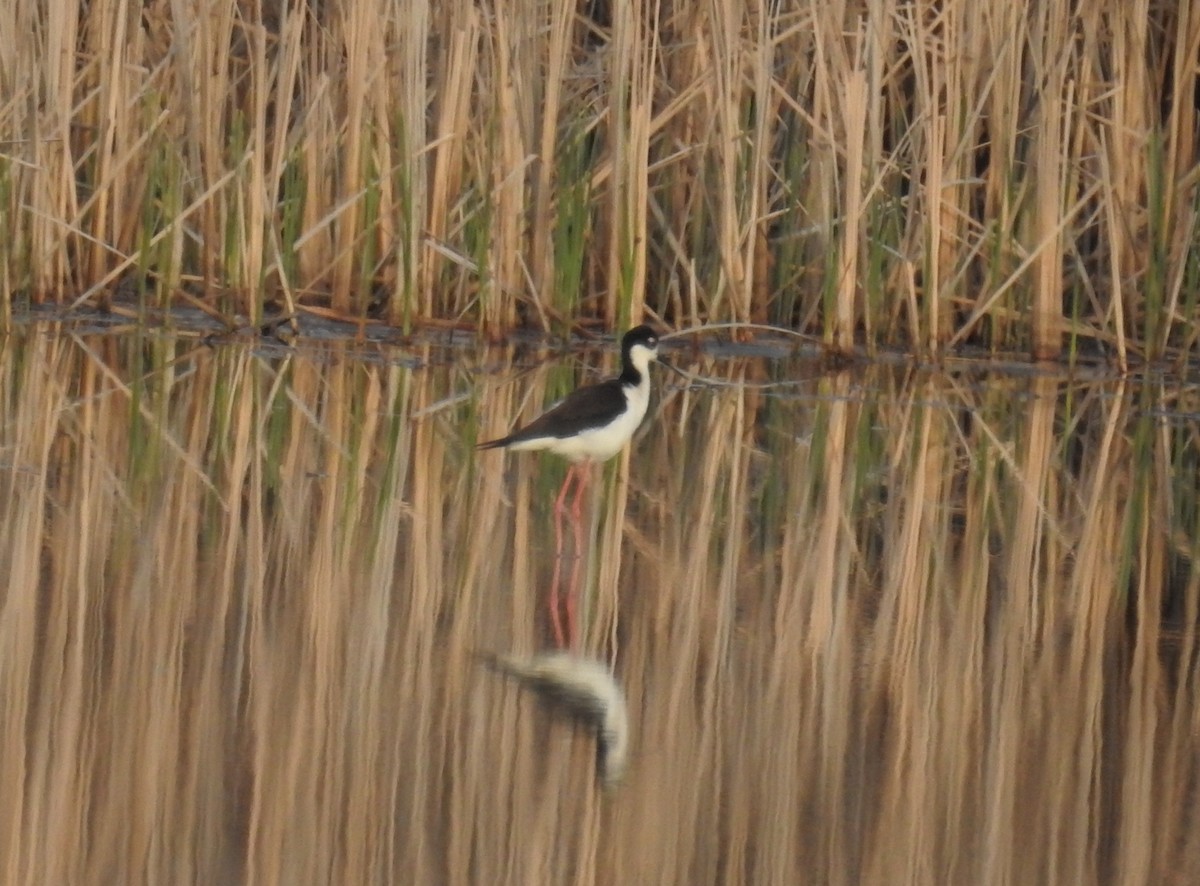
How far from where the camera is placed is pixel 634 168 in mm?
9352

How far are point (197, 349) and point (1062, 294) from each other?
11.2ft

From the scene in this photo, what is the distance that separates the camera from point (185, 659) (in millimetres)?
4242

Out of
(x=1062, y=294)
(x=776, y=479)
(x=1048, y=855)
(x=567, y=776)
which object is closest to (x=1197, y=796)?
(x=1048, y=855)

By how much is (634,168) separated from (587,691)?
5327 mm

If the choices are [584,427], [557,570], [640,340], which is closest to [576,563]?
[557,570]

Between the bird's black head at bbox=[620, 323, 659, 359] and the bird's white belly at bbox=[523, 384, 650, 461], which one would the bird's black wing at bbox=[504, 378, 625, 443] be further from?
the bird's black head at bbox=[620, 323, 659, 359]

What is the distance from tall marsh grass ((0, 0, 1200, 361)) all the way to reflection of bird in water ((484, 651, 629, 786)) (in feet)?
16.1

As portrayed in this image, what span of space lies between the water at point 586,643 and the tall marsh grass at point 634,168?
1.31 m

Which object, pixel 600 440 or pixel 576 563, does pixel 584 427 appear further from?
pixel 576 563

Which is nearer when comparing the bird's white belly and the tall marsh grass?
the bird's white belly

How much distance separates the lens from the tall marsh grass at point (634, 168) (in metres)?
9.26

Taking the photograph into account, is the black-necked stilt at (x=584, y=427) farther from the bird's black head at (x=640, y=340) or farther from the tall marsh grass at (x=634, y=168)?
the tall marsh grass at (x=634, y=168)

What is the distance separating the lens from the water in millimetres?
3377

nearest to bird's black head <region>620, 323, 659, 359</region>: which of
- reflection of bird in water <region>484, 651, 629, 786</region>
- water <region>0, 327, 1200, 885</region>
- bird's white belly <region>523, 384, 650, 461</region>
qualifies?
water <region>0, 327, 1200, 885</region>
